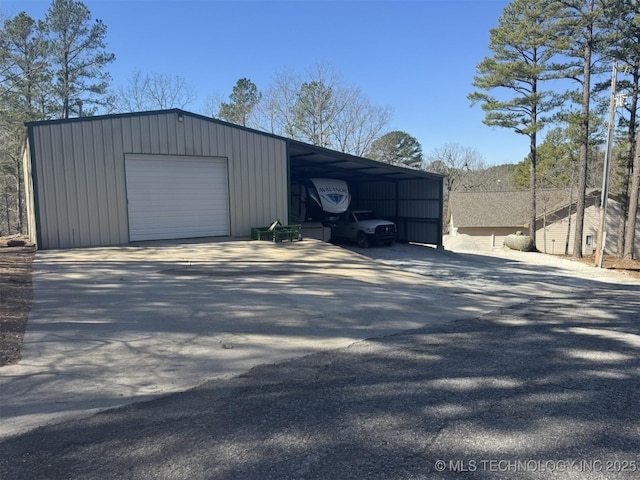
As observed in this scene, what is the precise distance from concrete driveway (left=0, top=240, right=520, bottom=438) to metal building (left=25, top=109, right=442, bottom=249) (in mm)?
1229

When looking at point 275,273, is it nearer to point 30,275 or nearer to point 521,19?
point 30,275

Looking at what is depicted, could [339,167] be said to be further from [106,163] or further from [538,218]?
[538,218]

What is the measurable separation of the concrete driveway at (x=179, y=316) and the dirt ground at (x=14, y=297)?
129 millimetres

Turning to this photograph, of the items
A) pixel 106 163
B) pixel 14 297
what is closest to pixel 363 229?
pixel 106 163

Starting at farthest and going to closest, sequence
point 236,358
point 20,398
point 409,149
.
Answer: point 409,149
point 236,358
point 20,398

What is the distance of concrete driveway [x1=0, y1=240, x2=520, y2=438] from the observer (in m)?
4.20

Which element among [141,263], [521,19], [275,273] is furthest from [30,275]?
[521,19]

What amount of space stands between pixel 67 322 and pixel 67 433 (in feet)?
10.1

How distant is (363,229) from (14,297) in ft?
48.5

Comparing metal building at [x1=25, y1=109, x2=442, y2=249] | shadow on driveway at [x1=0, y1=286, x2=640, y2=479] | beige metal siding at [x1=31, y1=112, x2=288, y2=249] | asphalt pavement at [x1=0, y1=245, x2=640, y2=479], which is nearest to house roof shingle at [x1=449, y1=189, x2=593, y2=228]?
metal building at [x1=25, y1=109, x2=442, y2=249]

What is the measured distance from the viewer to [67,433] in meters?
3.26

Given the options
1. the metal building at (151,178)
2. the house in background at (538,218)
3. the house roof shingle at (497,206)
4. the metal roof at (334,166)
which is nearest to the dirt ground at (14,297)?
the metal building at (151,178)

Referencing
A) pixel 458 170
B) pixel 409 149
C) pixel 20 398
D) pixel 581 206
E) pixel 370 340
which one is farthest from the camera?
pixel 458 170

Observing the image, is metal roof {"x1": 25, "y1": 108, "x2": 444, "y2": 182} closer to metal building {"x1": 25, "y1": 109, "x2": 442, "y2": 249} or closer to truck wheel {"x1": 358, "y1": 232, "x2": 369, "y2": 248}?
metal building {"x1": 25, "y1": 109, "x2": 442, "y2": 249}
